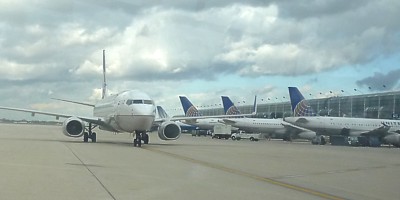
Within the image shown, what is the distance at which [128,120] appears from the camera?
29.5 meters

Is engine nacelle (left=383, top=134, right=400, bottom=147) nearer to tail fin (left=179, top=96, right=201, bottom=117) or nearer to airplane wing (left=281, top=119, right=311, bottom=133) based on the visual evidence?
airplane wing (left=281, top=119, right=311, bottom=133)

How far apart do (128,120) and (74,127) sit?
514 centimetres

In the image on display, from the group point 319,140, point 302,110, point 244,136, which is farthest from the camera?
point 244,136

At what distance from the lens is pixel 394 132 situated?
5528 centimetres

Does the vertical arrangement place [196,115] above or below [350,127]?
above

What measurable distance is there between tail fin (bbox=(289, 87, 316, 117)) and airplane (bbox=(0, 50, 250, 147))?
28971 mm

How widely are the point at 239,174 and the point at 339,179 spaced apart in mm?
2829

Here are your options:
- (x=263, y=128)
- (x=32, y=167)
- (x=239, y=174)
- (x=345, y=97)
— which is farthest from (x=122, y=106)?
(x=345, y=97)

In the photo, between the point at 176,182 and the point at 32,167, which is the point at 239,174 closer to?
the point at 176,182

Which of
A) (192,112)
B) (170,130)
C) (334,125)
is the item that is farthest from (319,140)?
(192,112)

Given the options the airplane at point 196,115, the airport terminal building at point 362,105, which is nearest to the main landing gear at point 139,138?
the airplane at point 196,115

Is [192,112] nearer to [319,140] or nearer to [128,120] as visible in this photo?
[319,140]

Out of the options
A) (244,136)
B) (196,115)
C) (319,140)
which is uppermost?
(196,115)

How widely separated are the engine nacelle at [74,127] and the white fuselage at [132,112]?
210cm
